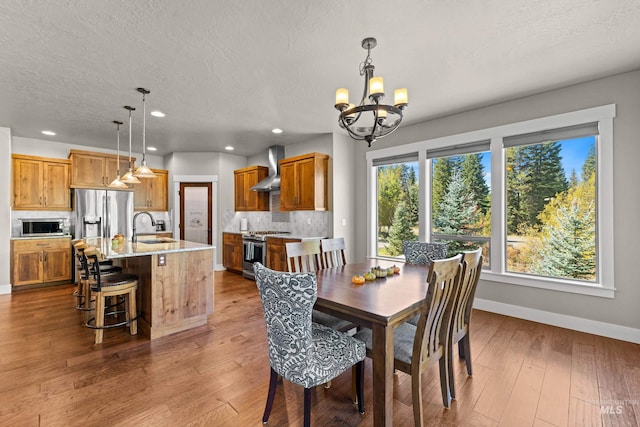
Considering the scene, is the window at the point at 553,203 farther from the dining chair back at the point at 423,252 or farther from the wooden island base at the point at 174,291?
the wooden island base at the point at 174,291

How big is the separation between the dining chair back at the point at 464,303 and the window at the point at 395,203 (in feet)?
7.68

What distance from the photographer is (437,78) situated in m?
2.95

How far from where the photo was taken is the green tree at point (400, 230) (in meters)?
4.62

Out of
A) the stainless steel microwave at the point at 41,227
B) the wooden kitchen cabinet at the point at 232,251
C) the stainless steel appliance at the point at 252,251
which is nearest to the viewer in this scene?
the stainless steel microwave at the point at 41,227

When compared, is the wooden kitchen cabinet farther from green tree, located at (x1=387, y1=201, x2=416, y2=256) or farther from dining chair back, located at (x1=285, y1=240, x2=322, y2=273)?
dining chair back, located at (x1=285, y1=240, x2=322, y2=273)

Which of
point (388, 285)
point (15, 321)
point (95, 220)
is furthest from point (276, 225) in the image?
point (388, 285)

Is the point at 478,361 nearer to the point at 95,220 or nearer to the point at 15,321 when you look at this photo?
the point at 15,321

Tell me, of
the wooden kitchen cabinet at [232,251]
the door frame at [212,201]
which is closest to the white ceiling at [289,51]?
the door frame at [212,201]

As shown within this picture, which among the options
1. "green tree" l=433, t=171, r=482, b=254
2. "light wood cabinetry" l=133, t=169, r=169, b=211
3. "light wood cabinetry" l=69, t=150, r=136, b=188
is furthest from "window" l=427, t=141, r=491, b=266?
"light wood cabinetry" l=69, t=150, r=136, b=188

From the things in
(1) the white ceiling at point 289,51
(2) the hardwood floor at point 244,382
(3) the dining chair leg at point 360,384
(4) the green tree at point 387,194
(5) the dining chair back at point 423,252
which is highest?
(1) the white ceiling at point 289,51

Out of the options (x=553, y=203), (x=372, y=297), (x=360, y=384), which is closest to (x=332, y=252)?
(x=372, y=297)

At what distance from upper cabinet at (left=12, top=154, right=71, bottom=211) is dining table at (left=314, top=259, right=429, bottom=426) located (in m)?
5.55

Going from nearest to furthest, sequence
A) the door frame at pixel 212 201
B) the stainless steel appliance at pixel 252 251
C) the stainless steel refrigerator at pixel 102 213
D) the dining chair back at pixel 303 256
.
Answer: the dining chair back at pixel 303 256
the stainless steel refrigerator at pixel 102 213
the stainless steel appliance at pixel 252 251
the door frame at pixel 212 201

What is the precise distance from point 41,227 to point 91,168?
127cm
